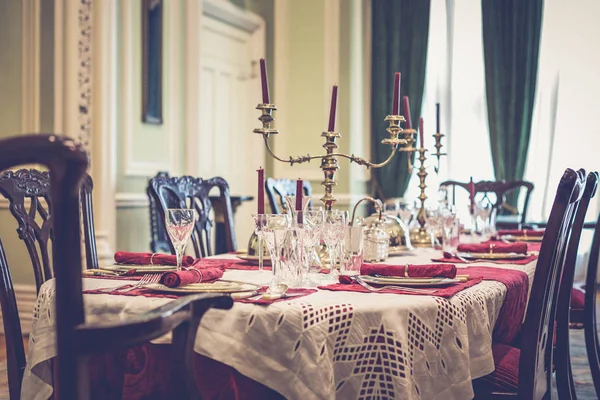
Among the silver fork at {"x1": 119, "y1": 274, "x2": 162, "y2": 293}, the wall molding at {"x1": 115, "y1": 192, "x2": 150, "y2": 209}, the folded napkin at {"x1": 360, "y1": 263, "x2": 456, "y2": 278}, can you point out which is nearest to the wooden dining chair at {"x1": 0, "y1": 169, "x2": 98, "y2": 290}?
the silver fork at {"x1": 119, "y1": 274, "x2": 162, "y2": 293}

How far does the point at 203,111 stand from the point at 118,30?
1.19 meters

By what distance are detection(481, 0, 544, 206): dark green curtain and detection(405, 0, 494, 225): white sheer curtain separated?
0.15 metres

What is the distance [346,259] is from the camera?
1.73 meters

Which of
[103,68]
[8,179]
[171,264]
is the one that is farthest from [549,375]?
[103,68]

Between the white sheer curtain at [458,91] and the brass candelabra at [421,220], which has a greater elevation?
the white sheer curtain at [458,91]

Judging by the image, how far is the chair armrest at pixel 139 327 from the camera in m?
0.90

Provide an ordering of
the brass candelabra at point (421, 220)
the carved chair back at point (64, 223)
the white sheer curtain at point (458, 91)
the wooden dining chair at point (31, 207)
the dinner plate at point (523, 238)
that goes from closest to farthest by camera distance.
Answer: the carved chair back at point (64, 223) → the wooden dining chair at point (31, 207) → the brass candelabra at point (421, 220) → the dinner plate at point (523, 238) → the white sheer curtain at point (458, 91)

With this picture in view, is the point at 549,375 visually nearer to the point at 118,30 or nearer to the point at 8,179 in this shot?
the point at 8,179

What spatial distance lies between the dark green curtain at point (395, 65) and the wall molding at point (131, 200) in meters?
2.39

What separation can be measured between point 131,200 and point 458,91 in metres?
3.06

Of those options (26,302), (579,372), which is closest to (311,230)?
(579,372)

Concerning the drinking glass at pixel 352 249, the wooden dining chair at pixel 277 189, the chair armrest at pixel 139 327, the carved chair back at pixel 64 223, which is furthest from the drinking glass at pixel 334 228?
the wooden dining chair at pixel 277 189

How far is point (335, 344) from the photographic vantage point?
1.33 meters

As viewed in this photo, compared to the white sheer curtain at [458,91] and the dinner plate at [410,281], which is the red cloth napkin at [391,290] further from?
the white sheer curtain at [458,91]
